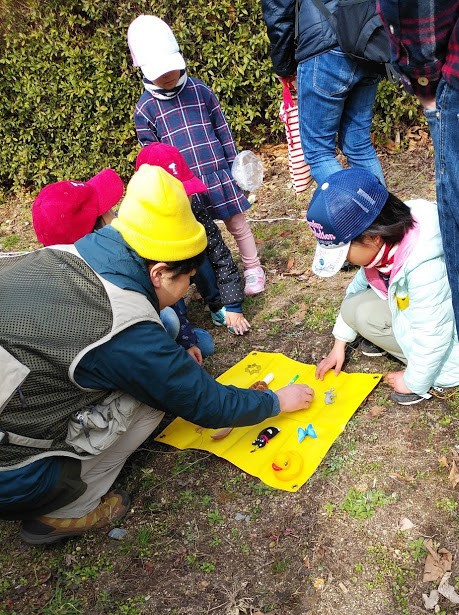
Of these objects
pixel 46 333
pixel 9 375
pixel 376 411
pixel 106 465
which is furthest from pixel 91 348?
pixel 376 411

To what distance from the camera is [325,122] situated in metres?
3.14

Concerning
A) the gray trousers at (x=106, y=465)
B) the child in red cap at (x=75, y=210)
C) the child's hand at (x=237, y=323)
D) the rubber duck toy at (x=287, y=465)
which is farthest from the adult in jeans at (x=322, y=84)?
the gray trousers at (x=106, y=465)

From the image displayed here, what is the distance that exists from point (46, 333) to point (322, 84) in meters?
2.06

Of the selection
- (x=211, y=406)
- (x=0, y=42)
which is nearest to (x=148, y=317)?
(x=211, y=406)

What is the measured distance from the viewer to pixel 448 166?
1.67 meters

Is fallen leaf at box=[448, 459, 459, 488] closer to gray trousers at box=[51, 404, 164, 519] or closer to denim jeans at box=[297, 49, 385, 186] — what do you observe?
gray trousers at box=[51, 404, 164, 519]

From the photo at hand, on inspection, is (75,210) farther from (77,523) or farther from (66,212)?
(77,523)

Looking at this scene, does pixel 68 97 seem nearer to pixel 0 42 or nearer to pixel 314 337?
pixel 0 42

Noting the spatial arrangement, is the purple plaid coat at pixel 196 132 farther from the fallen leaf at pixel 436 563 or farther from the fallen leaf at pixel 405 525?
the fallen leaf at pixel 436 563

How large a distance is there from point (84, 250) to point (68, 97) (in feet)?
14.2

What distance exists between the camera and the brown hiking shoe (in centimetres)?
217

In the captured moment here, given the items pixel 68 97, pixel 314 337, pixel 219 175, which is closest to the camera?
pixel 314 337

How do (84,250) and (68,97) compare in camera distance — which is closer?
(84,250)

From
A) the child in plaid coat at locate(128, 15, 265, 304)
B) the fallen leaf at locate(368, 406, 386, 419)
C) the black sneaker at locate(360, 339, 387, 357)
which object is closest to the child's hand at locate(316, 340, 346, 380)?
the black sneaker at locate(360, 339, 387, 357)
